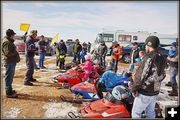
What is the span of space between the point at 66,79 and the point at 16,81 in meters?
2.35

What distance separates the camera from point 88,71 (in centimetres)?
818

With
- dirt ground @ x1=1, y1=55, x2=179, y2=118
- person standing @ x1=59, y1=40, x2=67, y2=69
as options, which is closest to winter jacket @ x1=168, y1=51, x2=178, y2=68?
dirt ground @ x1=1, y1=55, x2=179, y2=118

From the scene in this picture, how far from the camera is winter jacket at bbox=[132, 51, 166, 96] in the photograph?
156 inches

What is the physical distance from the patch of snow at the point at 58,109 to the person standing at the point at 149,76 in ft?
7.54

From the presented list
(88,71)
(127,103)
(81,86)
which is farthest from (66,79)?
(127,103)

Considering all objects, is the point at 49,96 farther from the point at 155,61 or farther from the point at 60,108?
the point at 155,61

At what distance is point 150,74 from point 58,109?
121 inches

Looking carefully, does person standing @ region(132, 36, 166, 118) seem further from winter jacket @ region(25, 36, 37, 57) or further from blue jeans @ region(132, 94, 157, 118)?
winter jacket @ region(25, 36, 37, 57)

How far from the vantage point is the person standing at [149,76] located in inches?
157

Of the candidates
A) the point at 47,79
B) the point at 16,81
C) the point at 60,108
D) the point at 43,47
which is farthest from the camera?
the point at 43,47

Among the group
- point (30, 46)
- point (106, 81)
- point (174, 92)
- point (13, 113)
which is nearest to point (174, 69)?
point (174, 92)

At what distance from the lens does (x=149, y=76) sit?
4.03m

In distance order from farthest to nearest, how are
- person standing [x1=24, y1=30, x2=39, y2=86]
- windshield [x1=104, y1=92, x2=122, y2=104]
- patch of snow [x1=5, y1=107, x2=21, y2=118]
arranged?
person standing [x1=24, y1=30, x2=39, y2=86], patch of snow [x1=5, y1=107, x2=21, y2=118], windshield [x1=104, y1=92, x2=122, y2=104]

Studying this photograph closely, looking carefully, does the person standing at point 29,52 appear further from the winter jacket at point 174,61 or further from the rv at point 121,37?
the rv at point 121,37
